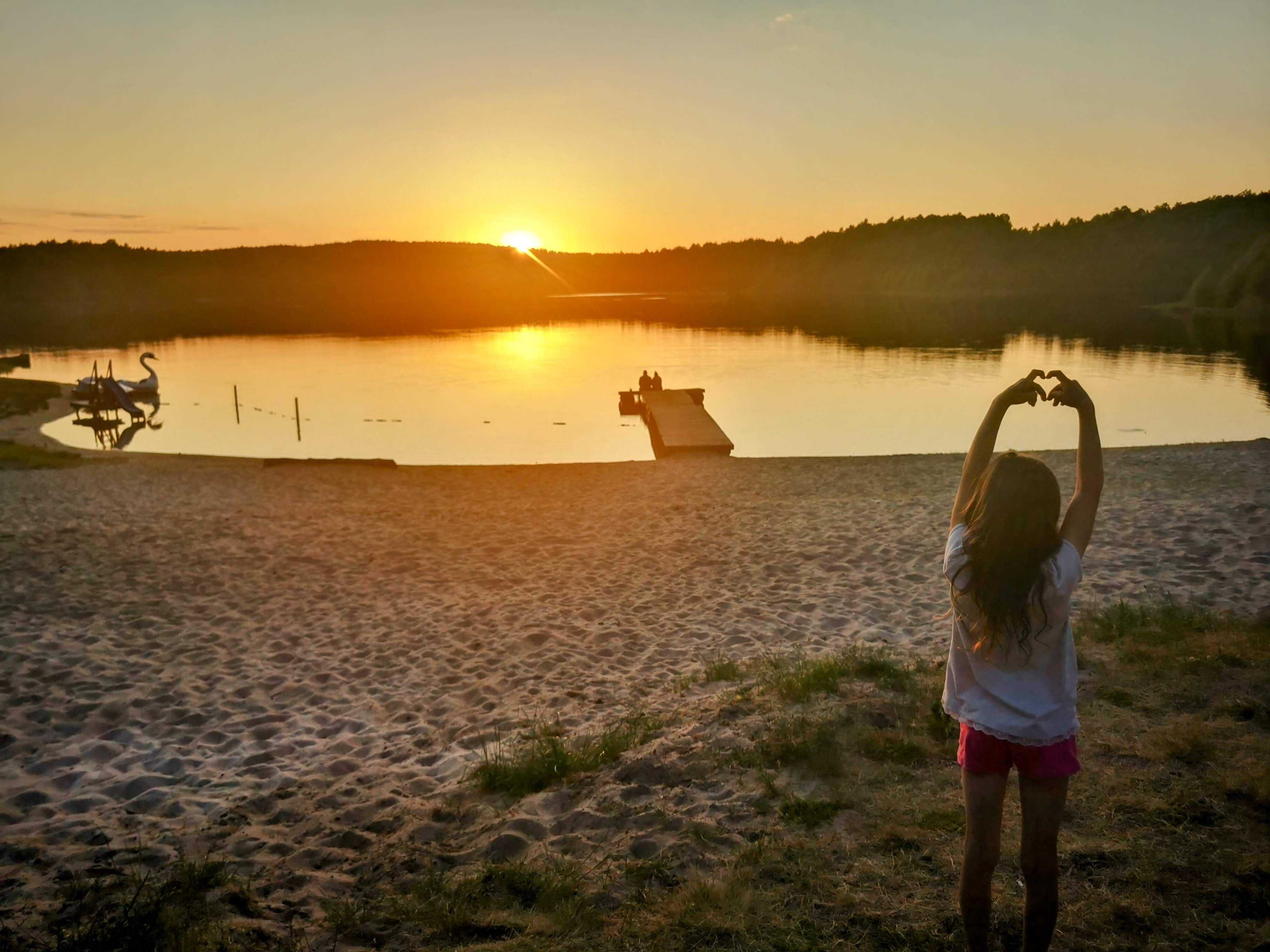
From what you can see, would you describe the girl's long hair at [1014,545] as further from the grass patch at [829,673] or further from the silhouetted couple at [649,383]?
the silhouetted couple at [649,383]

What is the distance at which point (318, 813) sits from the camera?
4.88 metres

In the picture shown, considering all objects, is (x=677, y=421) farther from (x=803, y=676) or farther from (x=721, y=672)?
(x=803, y=676)

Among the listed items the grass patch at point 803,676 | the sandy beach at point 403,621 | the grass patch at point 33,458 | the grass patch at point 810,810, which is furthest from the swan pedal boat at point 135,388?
the grass patch at point 810,810

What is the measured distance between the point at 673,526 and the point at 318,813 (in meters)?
8.42

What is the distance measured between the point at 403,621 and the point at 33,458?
57.5 feet

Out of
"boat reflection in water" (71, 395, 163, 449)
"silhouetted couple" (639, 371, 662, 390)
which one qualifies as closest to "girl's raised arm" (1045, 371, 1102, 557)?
"boat reflection in water" (71, 395, 163, 449)

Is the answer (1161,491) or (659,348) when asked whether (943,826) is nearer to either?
(1161,491)

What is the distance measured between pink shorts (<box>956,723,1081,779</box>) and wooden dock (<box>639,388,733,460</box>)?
66.9ft

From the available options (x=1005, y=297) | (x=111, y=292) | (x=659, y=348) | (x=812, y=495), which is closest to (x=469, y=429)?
(x=812, y=495)

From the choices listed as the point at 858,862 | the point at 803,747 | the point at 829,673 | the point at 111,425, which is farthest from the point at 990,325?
the point at 858,862

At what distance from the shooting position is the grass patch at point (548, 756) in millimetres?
5043

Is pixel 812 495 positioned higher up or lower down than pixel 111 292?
lower down

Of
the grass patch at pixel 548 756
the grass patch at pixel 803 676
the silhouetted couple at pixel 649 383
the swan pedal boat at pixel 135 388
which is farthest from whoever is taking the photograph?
the silhouetted couple at pixel 649 383

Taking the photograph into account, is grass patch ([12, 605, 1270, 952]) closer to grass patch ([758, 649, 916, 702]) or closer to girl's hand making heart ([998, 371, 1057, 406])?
grass patch ([758, 649, 916, 702])
